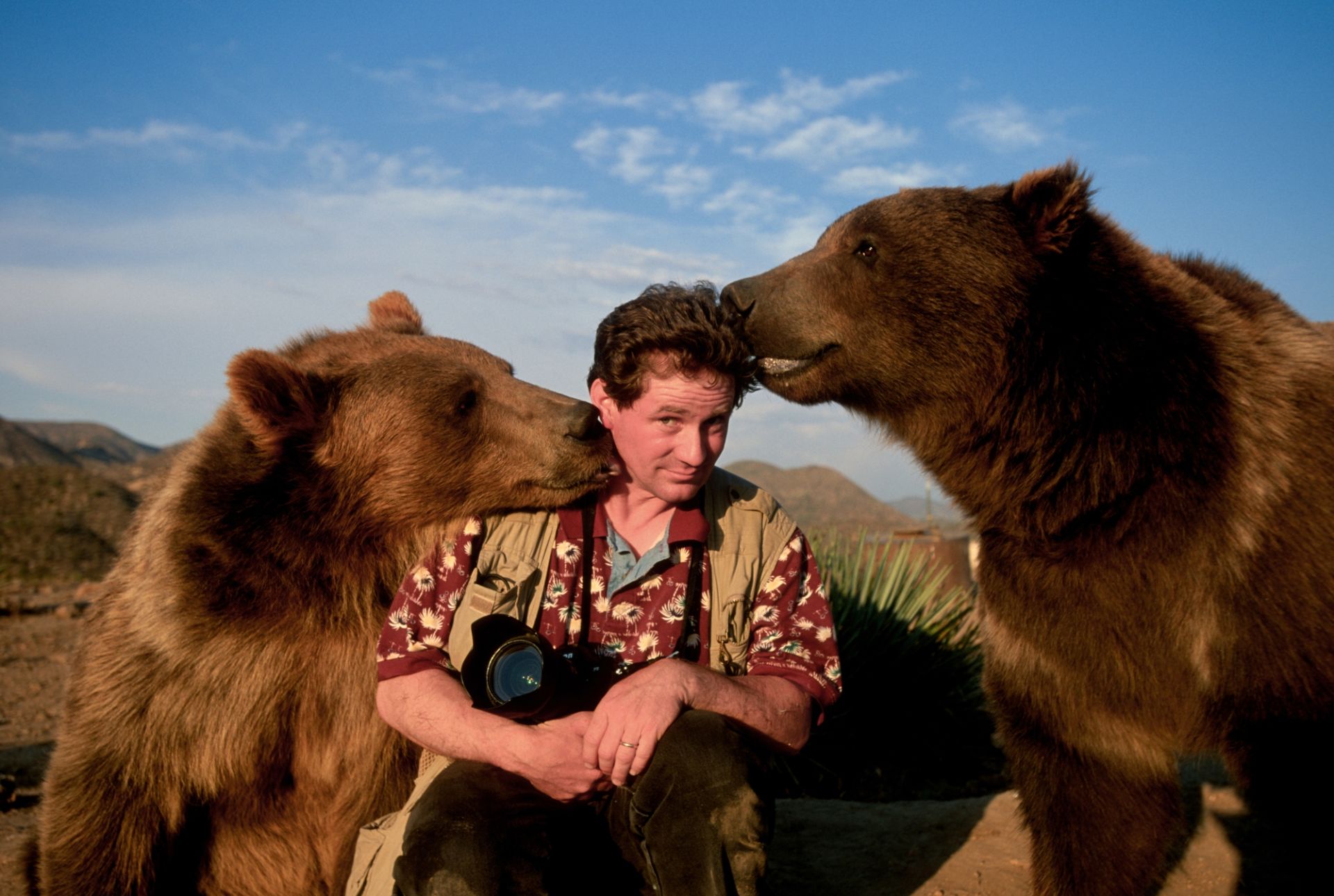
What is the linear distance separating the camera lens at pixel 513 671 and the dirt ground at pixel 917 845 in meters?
1.87

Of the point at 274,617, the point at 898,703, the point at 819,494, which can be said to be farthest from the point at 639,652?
the point at 819,494

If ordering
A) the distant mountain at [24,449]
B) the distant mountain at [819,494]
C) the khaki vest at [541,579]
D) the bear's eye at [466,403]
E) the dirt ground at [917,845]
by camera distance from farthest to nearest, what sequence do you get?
the distant mountain at [24,449] → the distant mountain at [819,494] → the dirt ground at [917,845] → the bear's eye at [466,403] → the khaki vest at [541,579]

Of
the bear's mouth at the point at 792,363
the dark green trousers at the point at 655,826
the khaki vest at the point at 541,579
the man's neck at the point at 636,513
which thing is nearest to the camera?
the dark green trousers at the point at 655,826

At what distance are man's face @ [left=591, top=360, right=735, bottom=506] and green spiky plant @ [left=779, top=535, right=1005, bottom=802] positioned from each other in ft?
9.81

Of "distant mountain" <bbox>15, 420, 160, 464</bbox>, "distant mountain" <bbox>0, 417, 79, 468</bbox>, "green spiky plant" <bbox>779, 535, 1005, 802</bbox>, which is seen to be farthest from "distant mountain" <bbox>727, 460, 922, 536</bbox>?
"distant mountain" <bbox>15, 420, 160, 464</bbox>

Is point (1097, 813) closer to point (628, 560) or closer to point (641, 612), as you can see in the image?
point (641, 612)

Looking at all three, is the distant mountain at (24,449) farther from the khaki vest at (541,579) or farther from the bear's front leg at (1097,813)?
the bear's front leg at (1097,813)

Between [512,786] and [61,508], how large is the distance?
1762 centimetres

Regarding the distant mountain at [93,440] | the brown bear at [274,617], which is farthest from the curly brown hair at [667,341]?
the distant mountain at [93,440]

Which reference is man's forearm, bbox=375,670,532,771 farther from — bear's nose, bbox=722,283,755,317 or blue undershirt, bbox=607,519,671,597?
bear's nose, bbox=722,283,755,317

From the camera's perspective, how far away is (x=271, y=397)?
3.23m

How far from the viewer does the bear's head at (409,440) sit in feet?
11.0

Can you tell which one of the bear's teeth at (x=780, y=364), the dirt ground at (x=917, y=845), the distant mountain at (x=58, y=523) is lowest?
the dirt ground at (x=917, y=845)

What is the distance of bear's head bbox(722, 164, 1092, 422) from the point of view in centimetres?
322
